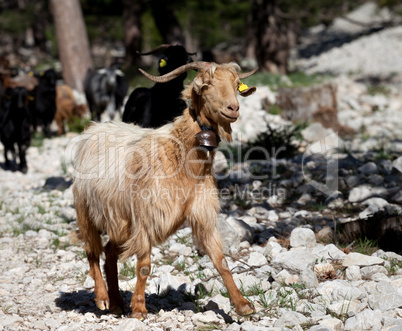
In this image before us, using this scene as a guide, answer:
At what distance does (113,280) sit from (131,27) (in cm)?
1926

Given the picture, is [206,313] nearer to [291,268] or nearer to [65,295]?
[291,268]

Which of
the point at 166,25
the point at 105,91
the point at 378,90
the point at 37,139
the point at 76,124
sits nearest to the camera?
the point at 37,139

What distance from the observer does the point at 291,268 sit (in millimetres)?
4688

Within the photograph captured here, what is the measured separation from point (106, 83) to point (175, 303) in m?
9.56

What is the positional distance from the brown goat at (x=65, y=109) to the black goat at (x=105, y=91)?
0.52m

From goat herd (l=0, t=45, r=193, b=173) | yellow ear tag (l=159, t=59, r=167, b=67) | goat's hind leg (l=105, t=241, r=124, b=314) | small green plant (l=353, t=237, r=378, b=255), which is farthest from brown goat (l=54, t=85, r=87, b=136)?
small green plant (l=353, t=237, r=378, b=255)

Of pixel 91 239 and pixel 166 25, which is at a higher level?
pixel 166 25

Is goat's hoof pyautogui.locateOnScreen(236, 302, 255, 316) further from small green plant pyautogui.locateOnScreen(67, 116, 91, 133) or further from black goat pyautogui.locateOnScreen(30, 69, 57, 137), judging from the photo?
black goat pyautogui.locateOnScreen(30, 69, 57, 137)

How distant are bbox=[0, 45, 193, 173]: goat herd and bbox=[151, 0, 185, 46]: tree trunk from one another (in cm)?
642

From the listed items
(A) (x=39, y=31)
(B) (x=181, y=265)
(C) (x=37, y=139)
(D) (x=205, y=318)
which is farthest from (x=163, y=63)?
(A) (x=39, y=31)

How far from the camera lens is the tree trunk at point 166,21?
67.8ft

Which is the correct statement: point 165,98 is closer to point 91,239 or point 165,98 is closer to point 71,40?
point 91,239

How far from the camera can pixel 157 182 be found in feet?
13.7

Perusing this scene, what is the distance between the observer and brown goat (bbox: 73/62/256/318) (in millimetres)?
4102
